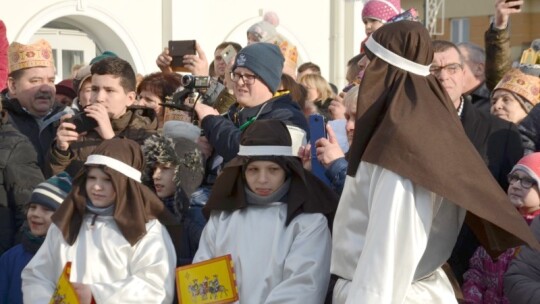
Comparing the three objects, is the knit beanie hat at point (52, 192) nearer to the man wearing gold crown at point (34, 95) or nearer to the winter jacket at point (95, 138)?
the winter jacket at point (95, 138)

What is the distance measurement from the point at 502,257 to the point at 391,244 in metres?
1.58

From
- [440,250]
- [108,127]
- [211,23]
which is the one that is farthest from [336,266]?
[211,23]

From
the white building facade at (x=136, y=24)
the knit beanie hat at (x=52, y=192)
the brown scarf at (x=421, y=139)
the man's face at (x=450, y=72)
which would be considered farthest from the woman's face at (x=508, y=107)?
the white building facade at (x=136, y=24)

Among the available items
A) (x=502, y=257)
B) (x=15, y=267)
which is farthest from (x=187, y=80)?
(x=502, y=257)

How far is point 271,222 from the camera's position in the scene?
472cm

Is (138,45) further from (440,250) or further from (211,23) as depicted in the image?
(440,250)

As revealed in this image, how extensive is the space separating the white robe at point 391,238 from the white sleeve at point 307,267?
0.73 m

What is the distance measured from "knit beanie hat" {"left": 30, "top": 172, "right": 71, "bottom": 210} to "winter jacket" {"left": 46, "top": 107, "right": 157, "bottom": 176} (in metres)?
0.15

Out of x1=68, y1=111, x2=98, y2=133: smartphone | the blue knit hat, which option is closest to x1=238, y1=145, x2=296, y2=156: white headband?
the blue knit hat

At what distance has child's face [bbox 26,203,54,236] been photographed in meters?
5.57

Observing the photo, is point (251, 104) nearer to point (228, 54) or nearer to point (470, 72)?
point (470, 72)

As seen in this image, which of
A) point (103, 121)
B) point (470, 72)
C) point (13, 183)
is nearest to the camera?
point (103, 121)

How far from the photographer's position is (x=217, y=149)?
17.3 feet

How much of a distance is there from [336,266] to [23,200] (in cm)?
279
